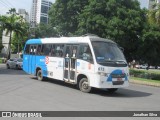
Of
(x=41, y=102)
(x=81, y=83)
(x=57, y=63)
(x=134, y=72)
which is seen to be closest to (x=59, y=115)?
(x=41, y=102)

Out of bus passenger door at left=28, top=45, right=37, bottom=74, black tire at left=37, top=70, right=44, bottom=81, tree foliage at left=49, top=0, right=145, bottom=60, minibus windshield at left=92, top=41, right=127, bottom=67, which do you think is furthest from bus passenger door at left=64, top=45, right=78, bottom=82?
tree foliage at left=49, top=0, right=145, bottom=60

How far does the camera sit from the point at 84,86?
53.0 feet

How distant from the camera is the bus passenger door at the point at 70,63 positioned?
1711 centimetres

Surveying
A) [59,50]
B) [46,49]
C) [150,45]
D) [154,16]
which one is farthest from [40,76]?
[154,16]

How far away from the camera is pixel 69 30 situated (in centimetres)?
3644

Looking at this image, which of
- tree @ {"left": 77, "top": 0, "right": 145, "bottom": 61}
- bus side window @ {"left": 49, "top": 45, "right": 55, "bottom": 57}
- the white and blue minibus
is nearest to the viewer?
the white and blue minibus

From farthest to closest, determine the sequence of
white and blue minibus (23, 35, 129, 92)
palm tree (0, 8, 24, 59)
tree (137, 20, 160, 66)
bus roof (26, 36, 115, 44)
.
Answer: palm tree (0, 8, 24, 59), tree (137, 20, 160, 66), bus roof (26, 36, 115, 44), white and blue minibus (23, 35, 129, 92)

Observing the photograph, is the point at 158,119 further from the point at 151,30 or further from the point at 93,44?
the point at 151,30

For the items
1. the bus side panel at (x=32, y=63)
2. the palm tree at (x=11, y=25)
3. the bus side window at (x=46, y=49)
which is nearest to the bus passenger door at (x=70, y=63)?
the bus side window at (x=46, y=49)

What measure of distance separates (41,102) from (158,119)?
4.45 m

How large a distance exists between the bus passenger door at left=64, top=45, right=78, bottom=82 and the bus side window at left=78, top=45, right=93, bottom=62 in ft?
1.83

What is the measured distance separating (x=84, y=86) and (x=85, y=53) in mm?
1648

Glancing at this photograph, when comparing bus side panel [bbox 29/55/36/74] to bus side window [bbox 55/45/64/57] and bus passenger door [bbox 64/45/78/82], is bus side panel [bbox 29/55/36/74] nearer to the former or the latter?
bus side window [bbox 55/45/64/57]

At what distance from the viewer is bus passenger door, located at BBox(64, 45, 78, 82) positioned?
1711 cm
